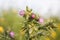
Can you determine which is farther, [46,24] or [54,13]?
[54,13]

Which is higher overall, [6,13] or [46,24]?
[46,24]

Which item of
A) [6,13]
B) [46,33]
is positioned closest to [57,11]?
[6,13]

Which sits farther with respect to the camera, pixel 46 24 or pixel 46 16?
pixel 46 16

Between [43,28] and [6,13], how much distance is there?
2.95 meters

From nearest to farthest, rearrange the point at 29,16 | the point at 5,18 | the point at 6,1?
1. the point at 29,16
2. the point at 6,1
3. the point at 5,18

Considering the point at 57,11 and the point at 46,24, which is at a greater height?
the point at 46,24

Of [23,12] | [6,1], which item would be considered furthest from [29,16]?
[6,1]

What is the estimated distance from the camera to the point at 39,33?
9.95 feet

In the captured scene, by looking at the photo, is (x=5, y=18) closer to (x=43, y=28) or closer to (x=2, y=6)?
(x=2, y=6)

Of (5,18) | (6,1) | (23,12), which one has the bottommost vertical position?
(5,18)

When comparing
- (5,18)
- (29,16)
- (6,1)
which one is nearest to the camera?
(29,16)

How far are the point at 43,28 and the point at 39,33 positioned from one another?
84 mm

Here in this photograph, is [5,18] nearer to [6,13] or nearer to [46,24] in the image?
[6,13]

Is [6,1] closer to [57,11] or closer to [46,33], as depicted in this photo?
[57,11]
